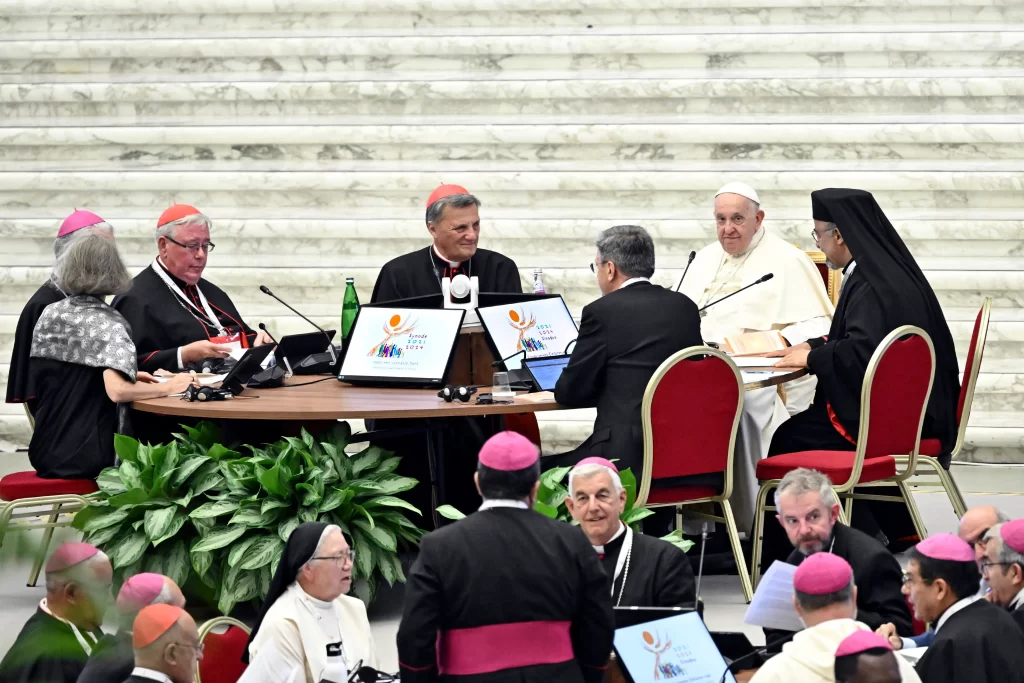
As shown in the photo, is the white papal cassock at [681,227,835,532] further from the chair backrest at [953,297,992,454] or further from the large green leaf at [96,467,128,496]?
the large green leaf at [96,467,128,496]

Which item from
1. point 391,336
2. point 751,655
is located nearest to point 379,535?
point 391,336

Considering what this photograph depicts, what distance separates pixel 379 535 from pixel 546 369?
2.80 ft

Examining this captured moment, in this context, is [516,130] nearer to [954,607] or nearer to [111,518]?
[111,518]

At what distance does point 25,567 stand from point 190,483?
391 centimetres

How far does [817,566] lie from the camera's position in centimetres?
276

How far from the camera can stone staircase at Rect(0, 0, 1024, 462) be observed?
7.68m

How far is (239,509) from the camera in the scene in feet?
14.8

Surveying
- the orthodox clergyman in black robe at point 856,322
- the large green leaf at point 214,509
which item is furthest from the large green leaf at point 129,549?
the orthodox clergyman in black robe at point 856,322

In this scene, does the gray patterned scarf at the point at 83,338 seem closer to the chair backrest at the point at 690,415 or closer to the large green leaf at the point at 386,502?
the large green leaf at the point at 386,502

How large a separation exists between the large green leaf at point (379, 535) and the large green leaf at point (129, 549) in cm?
69

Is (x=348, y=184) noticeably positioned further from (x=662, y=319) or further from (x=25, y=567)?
(x=25, y=567)

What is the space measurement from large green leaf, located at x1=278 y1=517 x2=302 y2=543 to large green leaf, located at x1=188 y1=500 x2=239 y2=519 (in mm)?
162

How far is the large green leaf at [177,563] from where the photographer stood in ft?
14.7

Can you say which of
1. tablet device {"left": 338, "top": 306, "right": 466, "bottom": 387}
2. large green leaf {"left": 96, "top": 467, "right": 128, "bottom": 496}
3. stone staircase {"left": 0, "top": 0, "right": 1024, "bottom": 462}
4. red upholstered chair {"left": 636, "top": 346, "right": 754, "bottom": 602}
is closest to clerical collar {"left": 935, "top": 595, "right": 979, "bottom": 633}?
red upholstered chair {"left": 636, "top": 346, "right": 754, "bottom": 602}
